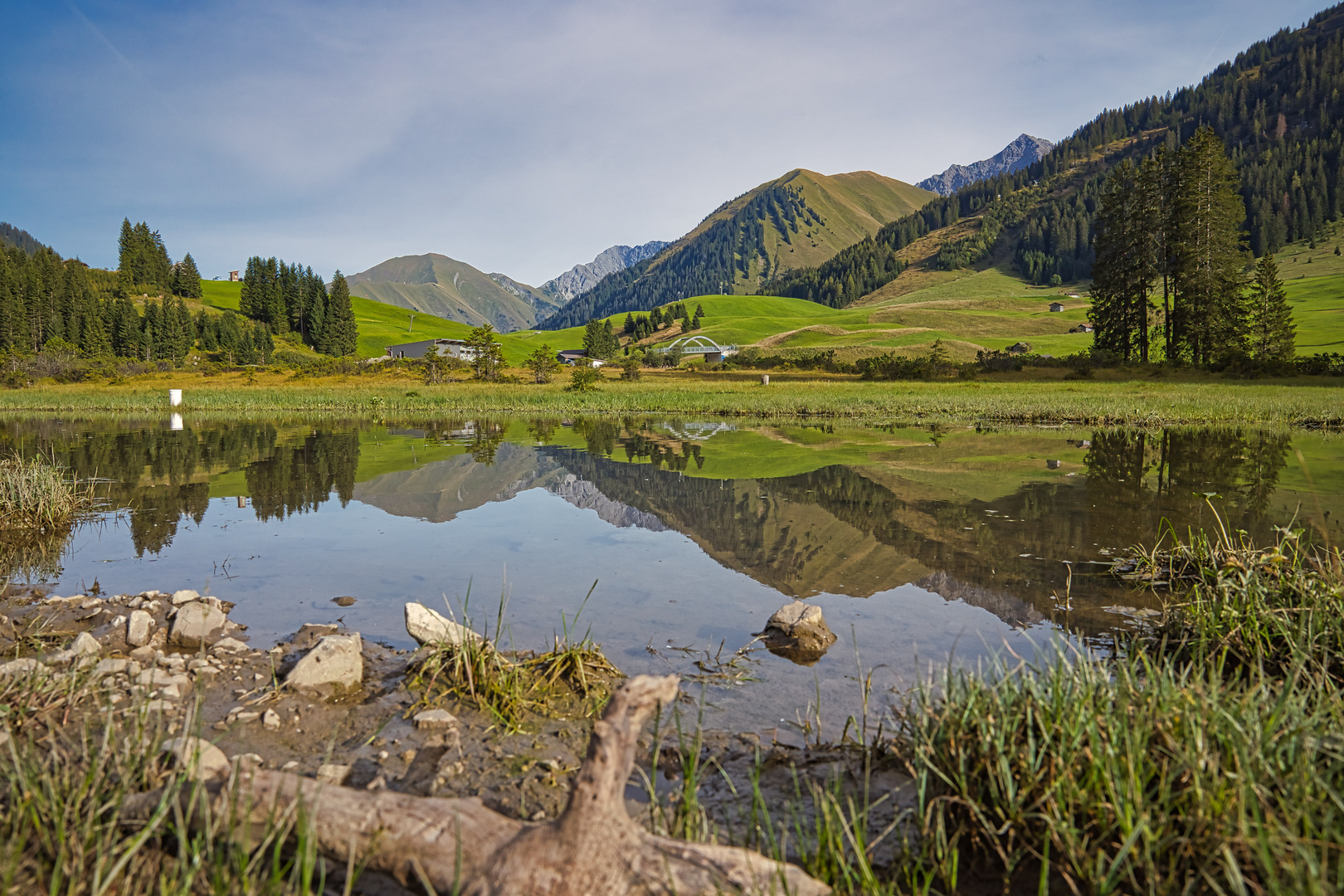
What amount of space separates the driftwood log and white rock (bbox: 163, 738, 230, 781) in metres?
0.21

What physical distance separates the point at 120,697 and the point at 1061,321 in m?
126

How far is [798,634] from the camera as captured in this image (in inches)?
244

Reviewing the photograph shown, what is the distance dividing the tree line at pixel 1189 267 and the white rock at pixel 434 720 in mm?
59504

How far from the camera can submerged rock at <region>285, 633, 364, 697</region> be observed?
16.2ft

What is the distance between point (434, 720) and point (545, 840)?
2.11 meters

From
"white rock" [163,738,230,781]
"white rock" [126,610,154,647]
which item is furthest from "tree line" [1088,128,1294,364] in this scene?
"white rock" [163,738,230,781]

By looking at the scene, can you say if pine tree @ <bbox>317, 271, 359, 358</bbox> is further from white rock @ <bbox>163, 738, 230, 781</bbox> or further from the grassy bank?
white rock @ <bbox>163, 738, 230, 781</bbox>

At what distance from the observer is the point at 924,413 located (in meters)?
35.9

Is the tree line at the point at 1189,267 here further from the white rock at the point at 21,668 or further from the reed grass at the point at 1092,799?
the white rock at the point at 21,668

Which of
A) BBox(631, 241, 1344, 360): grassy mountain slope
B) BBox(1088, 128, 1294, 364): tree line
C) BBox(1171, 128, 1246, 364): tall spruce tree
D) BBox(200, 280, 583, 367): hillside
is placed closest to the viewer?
BBox(1171, 128, 1246, 364): tall spruce tree

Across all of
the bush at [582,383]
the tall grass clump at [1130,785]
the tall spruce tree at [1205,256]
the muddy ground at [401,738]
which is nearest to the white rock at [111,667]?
the muddy ground at [401,738]

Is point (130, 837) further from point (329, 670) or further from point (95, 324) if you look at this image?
point (95, 324)

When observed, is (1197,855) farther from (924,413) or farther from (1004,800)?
(924,413)

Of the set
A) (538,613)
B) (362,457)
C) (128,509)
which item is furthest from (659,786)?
(362,457)
